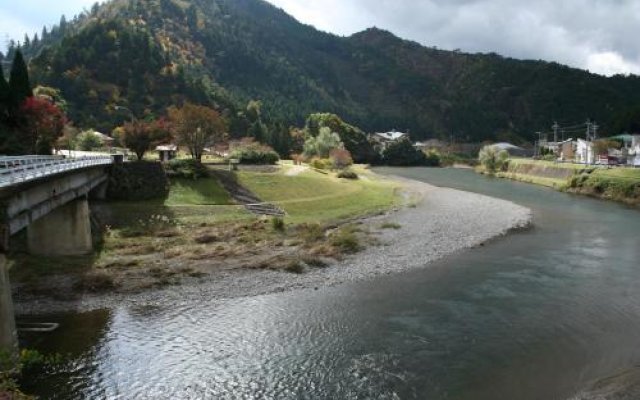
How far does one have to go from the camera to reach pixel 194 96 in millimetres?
177000

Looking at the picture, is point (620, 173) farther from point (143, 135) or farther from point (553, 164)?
point (143, 135)

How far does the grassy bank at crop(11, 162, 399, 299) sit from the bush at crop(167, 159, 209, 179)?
932 mm

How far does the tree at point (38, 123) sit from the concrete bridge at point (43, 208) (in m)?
11.3

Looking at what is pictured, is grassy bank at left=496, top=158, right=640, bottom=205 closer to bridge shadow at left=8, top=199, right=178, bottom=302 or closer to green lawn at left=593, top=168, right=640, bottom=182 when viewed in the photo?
green lawn at left=593, top=168, right=640, bottom=182

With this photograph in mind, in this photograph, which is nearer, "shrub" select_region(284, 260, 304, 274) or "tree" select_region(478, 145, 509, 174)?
"shrub" select_region(284, 260, 304, 274)

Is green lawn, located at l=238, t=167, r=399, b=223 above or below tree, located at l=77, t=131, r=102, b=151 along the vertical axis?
below

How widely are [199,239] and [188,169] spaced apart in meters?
21.6

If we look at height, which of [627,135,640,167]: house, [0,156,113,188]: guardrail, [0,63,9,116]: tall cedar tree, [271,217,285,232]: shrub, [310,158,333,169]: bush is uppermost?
[0,63,9,116]: tall cedar tree

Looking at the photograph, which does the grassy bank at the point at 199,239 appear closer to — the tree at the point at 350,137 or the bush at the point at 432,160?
the tree at the point at 350,137

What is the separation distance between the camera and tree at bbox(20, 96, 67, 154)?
53.2 metres

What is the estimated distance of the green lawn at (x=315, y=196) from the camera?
5537 cm

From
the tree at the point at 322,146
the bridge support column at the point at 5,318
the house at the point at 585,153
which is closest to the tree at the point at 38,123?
the bridge support column at the point at 5,318

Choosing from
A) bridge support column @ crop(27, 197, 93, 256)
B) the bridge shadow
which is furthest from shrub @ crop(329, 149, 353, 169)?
bridge support column @ crop(27, 197, 93, 256)

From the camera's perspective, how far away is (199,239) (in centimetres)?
4162
